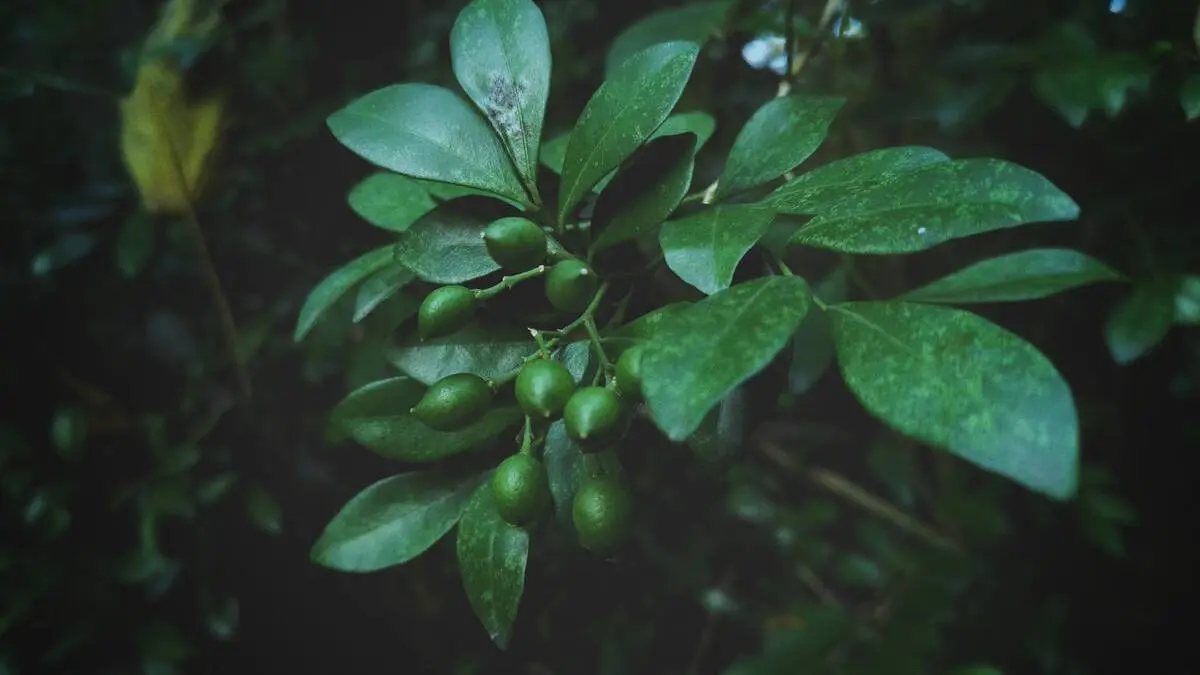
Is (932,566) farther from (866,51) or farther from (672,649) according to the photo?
(866,51)

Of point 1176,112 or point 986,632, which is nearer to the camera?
point 1176,112

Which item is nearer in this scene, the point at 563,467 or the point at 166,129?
the point at 563,467

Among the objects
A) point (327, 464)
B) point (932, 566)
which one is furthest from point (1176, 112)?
point (327, 464)

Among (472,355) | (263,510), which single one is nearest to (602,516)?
(472,355)

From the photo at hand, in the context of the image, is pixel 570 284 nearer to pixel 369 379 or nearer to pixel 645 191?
pixel 645 191

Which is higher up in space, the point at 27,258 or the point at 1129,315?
the point at 27,258

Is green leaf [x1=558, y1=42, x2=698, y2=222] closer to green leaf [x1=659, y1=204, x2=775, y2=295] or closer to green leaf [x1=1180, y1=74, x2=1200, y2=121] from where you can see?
green leaf [x1=659, y1=204, x2=775, y2=295]
